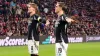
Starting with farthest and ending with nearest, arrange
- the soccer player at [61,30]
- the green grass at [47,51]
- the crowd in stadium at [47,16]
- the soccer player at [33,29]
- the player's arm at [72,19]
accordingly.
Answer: the crowd in stadium at [47,16], the green grass at [47,51], the soccer player at [33,29], the soccer player at [61,30], the player's arm at [72,19]

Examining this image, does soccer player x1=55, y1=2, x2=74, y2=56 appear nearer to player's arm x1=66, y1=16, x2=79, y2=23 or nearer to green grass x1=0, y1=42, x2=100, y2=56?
player's arm x1=66, y1=16, x2=79, y2=23

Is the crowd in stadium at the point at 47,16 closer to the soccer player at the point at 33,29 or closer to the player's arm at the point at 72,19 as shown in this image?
the soccer player at the point at 33,29

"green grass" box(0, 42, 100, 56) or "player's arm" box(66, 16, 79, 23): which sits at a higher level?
"player's arm" box(66, 16, 79, 23)

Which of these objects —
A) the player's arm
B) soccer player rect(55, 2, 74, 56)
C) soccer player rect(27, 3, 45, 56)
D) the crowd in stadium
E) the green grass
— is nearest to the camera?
the player's arm

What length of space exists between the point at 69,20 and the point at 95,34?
85.4 feet

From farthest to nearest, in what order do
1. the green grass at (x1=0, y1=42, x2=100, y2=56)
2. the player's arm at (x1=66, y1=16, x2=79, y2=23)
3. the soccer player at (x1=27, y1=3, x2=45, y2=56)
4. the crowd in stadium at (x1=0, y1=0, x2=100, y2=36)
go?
the crowd in stadium at (x1=0, y1=0, x2=100, y2=36)
the green grass at (x1=0, y1=42, x2=100, y2=56)
the soccer player at (x1=27, y1=3, x2=45, y2=56)
the player's arm at (x1=66, y1=16, x2=79, y2=23)

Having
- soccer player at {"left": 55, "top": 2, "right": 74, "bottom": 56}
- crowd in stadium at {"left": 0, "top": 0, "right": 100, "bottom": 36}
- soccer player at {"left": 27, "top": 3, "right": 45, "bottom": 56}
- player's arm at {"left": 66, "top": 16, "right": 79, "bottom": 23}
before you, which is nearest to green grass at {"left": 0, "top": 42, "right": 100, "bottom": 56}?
crowd in stadium at {"left": 0, "top": 0, "right": 100, "bottom": 36}

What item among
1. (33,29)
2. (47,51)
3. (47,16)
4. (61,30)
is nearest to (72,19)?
(61,30)

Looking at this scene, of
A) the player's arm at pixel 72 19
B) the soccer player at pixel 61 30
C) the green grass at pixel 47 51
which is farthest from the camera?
the green grass at pixel 47 51

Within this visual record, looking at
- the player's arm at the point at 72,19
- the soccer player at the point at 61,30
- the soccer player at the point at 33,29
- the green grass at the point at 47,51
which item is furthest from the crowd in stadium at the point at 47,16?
the player's arm at the point at 72,19

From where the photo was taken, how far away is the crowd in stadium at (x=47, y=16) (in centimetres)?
2940

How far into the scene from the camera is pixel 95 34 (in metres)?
35.8

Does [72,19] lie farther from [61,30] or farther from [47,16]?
[47,16]

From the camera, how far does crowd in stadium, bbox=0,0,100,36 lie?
29403 millimetres
